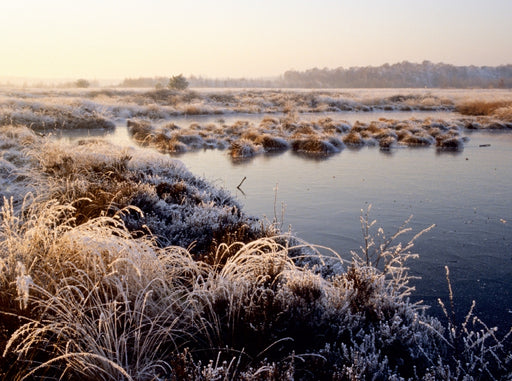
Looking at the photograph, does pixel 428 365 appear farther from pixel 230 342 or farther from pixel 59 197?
pixel 59 197

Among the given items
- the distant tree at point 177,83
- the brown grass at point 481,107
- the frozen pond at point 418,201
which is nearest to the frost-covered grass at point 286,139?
the frozen pond at point 418,201

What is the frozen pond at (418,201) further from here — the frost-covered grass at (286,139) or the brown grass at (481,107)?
the brown grass at (481,107)

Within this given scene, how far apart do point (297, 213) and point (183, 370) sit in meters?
6.33

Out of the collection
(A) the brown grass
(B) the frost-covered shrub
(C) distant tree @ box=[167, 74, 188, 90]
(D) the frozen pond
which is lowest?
(D) the frozen pond

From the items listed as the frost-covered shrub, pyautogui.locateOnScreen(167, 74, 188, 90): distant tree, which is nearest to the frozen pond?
the frost-covered shrub

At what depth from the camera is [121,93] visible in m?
59.1

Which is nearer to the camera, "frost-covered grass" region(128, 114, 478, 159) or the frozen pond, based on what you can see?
the frozen pond

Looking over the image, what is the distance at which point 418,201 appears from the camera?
389 inches

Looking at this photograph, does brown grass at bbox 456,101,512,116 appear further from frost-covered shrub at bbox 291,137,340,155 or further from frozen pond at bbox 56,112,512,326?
frost-covered shrub at bbox 291,137,340,155

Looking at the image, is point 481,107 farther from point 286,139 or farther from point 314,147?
point 314,147

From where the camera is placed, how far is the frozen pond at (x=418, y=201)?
5.98m

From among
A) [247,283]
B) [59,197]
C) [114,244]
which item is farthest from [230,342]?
[59,197]

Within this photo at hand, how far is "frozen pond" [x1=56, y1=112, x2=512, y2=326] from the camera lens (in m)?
5.98

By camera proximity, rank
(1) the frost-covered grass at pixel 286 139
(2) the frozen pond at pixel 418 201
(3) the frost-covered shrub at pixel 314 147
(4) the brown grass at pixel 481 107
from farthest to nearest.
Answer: (4) the brown grass at pixel 481 107, (1) the frost-covered grass at pixel 286 139, (3) the frost-covered shrub at pixel 314 147, (2) the frozen pond at pixel 418 201
